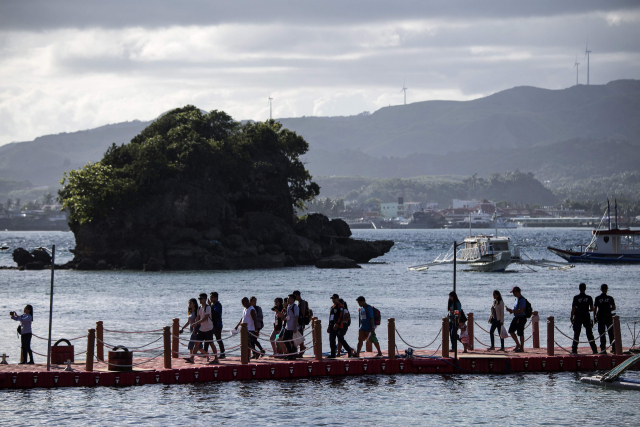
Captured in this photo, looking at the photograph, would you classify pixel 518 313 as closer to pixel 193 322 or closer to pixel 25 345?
pixel 193 322

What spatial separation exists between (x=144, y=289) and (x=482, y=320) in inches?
1125

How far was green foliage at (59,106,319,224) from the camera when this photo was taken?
256 ft

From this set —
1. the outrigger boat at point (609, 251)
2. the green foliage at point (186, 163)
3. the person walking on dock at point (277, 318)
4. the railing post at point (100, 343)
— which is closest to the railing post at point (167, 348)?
the railing post at point (100, 343)

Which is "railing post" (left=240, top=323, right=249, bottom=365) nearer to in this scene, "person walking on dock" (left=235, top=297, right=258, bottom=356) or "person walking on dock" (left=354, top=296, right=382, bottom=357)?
"person walking on dock" (left=235, top=297, right=258, bottom=356)

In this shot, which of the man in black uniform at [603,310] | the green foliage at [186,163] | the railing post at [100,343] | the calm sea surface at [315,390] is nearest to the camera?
the calm sea surface at [315,390]

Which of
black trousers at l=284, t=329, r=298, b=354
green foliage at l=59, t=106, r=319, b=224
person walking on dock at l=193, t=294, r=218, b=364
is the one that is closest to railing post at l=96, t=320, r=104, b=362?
person walking on dock at l=193, t=294, r=218, b=364

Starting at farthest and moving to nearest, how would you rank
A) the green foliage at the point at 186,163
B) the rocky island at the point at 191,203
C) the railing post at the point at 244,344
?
the rocky island at the point at 191,203 → the green foliage at the point at 186,163 → the railing post at the point at 244,344

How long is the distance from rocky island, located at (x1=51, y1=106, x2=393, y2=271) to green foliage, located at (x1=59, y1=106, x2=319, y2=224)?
12 cm

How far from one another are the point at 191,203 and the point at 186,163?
198 inches

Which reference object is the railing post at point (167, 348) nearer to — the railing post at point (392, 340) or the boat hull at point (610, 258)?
the railing post at point (392, 340)

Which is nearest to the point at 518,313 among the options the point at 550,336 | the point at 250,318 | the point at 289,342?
the point at 550,336

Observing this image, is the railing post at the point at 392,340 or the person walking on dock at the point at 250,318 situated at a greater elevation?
the person walking on dock at the point at 250,318

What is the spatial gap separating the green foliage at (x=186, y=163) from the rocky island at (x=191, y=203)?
0.12 metres

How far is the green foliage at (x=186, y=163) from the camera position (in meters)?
77.9
